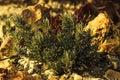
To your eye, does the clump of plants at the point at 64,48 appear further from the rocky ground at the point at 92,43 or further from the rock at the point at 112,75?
the rock at the point at 112,75

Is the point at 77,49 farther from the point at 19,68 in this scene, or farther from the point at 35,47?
the point at 19,68

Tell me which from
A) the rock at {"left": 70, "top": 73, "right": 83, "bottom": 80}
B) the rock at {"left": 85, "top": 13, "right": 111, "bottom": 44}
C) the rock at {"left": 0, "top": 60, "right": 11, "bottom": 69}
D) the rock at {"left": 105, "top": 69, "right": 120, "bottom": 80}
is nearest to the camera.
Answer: the rock at {"left": 70, "top": 73, "right": 83, "bottom": 80}

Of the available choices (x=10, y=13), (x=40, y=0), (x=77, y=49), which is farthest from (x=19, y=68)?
(x=40, y=0)

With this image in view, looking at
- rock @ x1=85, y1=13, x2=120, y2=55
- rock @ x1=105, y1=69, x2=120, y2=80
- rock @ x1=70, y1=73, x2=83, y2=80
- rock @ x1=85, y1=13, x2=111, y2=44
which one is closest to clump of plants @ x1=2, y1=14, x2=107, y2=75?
rock @ x1=70, y1=73, x2=83, y2=80

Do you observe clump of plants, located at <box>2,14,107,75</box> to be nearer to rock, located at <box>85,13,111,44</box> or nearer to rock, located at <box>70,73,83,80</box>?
rock, located at <box>70,73,83,80</box>

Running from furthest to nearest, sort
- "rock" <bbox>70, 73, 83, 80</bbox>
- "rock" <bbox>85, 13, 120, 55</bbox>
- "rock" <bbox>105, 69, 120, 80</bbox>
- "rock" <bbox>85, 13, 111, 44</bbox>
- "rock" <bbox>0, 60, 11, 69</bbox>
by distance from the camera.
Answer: "rock" <bbox>85, 13, 111, 44</bbox> → "rock" <bbox>85, 13, 120, 55</bbox> → "rock" <bbox>0, 60, 11, 69</bbox> → "rock" <bbox>105, 69, 120, 80</bbox> → "rock" <bbox>70, 73, 83, 80</bbox>

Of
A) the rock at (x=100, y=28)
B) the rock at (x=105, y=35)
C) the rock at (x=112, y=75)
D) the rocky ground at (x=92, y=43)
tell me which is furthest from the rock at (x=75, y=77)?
the rock at (x=100, y=28)
